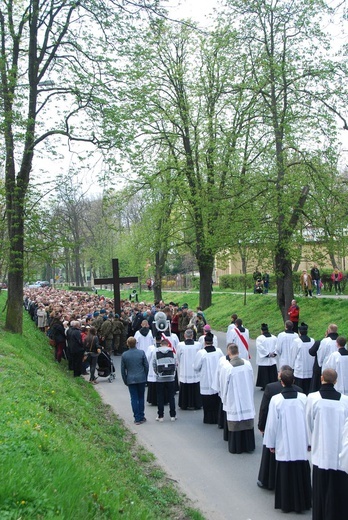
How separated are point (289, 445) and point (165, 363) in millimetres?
4674

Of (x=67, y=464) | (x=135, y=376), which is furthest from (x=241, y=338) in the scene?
(x=67, y=464)

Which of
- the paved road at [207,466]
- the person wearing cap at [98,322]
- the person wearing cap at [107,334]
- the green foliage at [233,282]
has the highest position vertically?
the green foliage at [233,282]

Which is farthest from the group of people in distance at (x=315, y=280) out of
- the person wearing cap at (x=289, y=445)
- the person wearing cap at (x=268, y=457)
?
the person wearing cap at (x=289, y=445)

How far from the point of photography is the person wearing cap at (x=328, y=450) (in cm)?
616

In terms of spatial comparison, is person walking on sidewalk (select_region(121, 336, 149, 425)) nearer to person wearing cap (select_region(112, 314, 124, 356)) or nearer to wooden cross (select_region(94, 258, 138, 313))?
person wearing cap (select_region(112, 314, 124, 356))

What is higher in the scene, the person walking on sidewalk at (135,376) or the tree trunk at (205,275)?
the tree trunk at (205,275)

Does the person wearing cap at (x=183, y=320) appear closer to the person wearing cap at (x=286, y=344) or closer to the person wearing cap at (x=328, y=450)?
the person wearing cap at (x=286, y=344)

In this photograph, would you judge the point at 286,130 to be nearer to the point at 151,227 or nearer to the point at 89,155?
the point at 89,155

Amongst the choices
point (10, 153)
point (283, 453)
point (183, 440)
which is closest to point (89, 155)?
point (10, 153)

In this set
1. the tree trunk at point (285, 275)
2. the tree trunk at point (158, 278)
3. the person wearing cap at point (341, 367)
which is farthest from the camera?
the tree trunk at point (158, 278)

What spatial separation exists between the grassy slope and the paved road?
33.4ft

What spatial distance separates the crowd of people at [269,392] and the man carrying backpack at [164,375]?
2 centimetres

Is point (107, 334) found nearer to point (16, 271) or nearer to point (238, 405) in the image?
point (16, 271)

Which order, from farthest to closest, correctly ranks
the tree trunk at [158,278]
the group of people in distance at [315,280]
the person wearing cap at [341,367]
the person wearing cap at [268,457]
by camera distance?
the tree trunk at [158,278] < the group of people in distance at [315,280] < the person wearing cap at [341,367] < the person wearing cap at [268,457]
